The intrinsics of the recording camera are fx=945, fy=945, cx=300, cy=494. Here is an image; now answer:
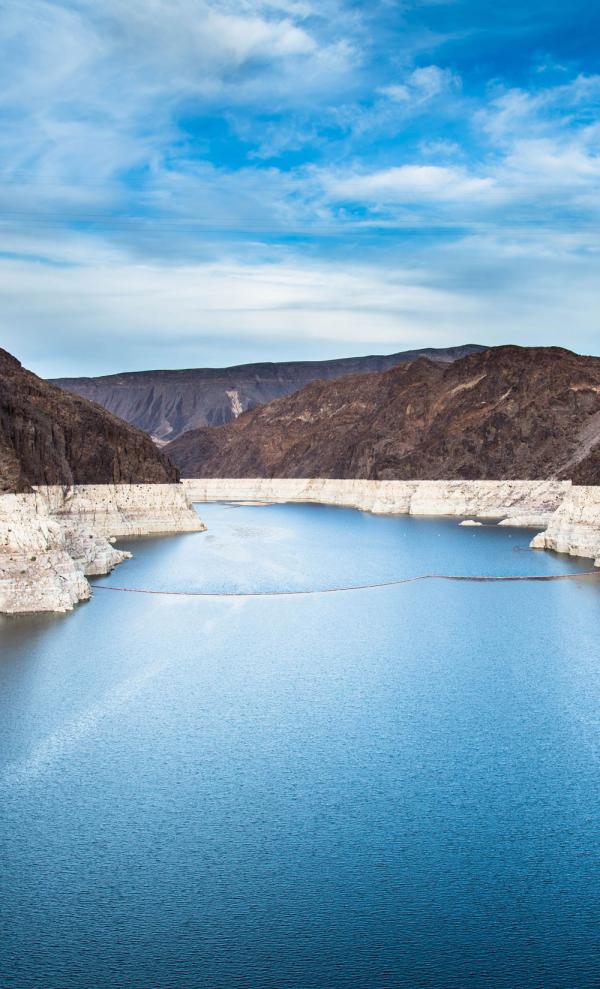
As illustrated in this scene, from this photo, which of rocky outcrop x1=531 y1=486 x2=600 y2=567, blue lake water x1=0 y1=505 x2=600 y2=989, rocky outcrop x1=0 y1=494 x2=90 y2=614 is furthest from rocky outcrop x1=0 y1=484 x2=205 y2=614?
rocky outcrop x1=531 y1=486 x2=600 y2=567

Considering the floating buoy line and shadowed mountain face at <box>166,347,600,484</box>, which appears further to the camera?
shadowed mountain face at <box>166,347,600,484</box>

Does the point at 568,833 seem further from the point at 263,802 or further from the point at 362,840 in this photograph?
the point at 263,802

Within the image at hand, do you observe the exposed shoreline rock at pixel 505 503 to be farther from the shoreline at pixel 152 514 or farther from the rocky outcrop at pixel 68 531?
the rocky outcrop at pixel 68 531

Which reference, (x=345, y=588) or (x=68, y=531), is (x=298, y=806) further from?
(x=68, y=531)

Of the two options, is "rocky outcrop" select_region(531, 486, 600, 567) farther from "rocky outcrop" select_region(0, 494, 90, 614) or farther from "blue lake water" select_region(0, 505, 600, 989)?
"rocky outcrop" select_region(0, 494, 90, 614)

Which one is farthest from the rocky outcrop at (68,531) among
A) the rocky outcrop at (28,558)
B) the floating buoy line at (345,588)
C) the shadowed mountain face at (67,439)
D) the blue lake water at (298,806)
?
the floating buoy line at (345,588)
